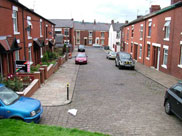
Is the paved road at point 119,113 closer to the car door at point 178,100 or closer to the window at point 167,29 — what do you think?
the car door at point 178,100

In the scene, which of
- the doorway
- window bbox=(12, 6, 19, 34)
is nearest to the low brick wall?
window bbox=(12, 6, 19, 34)

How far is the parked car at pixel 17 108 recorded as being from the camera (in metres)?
6.86

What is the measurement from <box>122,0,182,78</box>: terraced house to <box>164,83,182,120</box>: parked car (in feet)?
27.5

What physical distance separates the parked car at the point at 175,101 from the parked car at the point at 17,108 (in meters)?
5.66

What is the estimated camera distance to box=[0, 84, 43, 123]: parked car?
22.5 feet

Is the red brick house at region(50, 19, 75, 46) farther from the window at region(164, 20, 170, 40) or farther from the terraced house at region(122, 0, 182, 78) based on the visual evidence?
the window at region(164, 20, 170, 40)

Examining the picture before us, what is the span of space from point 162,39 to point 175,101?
1339 cm

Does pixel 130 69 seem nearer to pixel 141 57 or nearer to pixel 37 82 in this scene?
pixel 141 57

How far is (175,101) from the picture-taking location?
812 cm

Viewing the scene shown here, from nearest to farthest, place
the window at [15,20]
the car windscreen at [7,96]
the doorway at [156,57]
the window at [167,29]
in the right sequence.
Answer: the car windscreen at [7,96] < the window at [15,20] < the window at [167,29] < the doorway at [156,57]

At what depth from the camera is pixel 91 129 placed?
7277mm

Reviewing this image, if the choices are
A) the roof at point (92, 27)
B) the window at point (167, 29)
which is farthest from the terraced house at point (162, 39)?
the roof at point (92, 27)

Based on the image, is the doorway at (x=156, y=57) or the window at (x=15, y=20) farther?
the doorway at (x=156, y=57)

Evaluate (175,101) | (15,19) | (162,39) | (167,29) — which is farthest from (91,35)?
(175,101)
